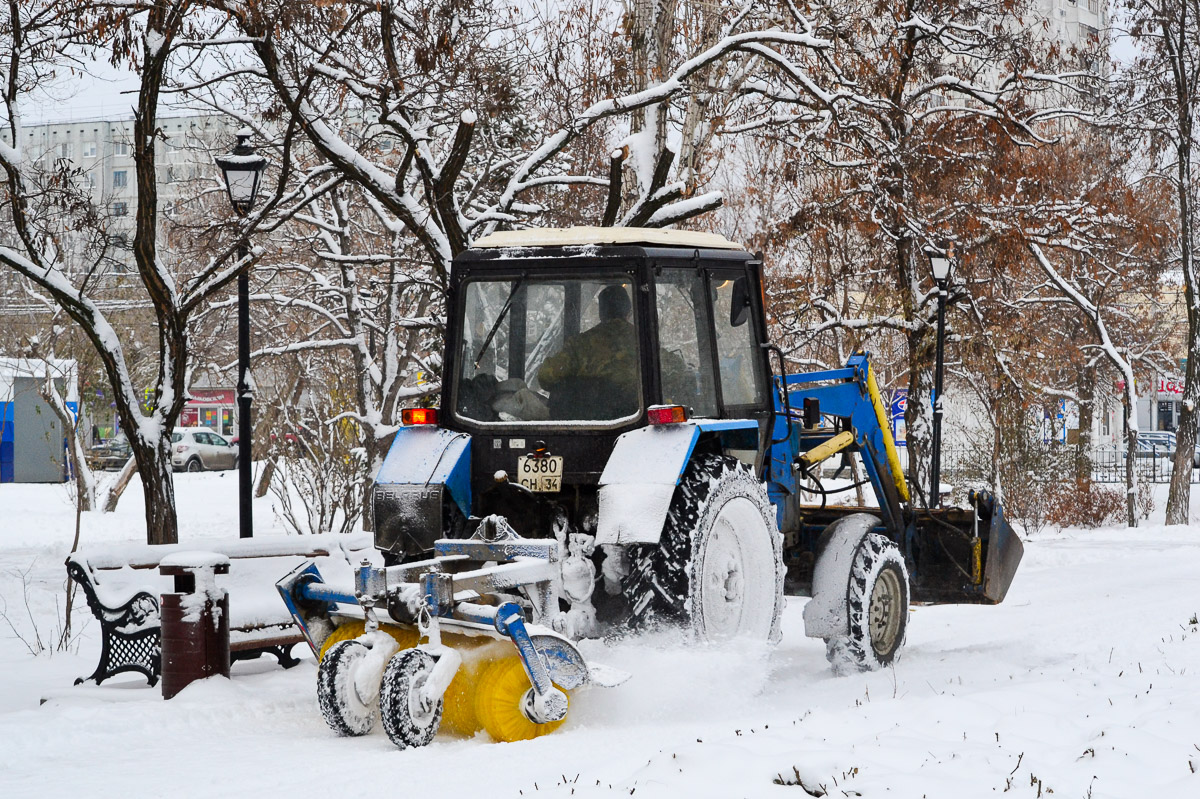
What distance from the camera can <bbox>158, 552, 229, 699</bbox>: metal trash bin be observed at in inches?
271

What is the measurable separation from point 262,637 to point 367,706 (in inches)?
82.4

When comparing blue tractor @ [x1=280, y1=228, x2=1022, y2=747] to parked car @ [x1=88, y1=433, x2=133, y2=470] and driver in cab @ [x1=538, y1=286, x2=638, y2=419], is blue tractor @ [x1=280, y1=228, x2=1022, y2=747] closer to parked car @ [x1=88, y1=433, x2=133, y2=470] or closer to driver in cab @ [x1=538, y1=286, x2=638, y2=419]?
driver in cab @ [x1=538, y1=286, x2=638, y2=419]

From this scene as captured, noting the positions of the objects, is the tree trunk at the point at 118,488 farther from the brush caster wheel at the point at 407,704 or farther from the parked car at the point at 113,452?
the brush caster wheel at the point at 407,704

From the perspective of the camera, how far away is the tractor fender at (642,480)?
598 cm

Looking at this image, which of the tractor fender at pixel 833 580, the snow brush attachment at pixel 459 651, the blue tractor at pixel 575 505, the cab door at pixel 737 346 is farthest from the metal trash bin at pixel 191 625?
the tractor fender at pixel 833 580

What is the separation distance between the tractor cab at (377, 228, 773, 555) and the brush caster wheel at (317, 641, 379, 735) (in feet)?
2.79

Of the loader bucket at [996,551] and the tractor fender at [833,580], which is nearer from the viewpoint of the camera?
the tractor fender at [833,580]

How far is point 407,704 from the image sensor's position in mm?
5445

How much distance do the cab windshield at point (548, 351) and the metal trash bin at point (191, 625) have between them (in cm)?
168

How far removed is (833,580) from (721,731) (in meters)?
2.03

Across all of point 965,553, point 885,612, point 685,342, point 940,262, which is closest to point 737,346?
point 685,342

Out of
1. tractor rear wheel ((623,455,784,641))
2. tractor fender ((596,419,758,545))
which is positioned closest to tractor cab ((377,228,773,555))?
tractor fender ((596,419,758,545))

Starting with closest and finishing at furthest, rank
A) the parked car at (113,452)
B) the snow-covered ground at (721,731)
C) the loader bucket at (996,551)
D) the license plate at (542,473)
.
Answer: the snow-covered ground at (721,731) → the license plate at (542,473) → the loader bucket at (996,551) → the parked car at (113,452)

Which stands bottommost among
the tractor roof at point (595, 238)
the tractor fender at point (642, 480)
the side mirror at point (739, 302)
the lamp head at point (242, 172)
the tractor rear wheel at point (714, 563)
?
the tractor rear wheel at point (714, 563)
